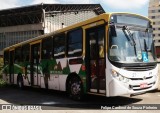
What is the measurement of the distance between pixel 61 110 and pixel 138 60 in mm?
3098

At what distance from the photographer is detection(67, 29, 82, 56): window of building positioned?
36.1 feet

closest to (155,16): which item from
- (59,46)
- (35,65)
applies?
(35,65)

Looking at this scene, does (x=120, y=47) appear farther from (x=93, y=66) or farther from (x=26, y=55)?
(x=26, y=55)

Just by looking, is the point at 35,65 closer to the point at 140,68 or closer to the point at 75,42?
the point at 75,42

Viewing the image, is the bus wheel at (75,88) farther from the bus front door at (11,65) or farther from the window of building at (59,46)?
the bus front door at (11,65)

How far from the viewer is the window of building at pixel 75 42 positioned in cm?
1100

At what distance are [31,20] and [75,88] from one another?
47.5 metres

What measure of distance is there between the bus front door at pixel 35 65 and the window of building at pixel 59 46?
2.25 metres

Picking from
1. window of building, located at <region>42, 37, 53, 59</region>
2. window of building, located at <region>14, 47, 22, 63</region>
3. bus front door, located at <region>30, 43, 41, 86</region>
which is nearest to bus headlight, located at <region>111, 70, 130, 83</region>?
window of building, located at <region>42, 37, 53, 59</region>

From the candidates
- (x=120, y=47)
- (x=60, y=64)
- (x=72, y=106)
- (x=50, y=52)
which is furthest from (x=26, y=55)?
(x=120, y=47)

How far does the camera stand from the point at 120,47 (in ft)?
31.2

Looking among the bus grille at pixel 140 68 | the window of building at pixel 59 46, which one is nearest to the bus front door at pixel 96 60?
the bus grille at pixel 140 68

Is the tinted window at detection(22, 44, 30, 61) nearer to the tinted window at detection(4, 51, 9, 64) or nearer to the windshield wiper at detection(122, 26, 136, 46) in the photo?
the tinted window at detection(4, 51, 9, 64)

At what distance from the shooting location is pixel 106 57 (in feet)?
30.9
